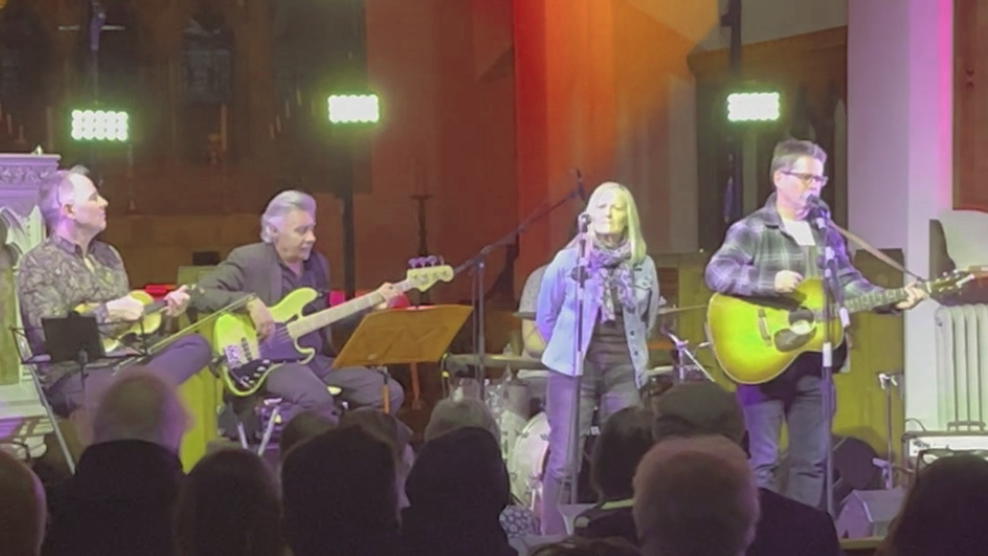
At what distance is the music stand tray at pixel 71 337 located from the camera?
5988mm

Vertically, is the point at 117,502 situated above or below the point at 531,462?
above

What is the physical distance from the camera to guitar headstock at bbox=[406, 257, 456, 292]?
23.2ft

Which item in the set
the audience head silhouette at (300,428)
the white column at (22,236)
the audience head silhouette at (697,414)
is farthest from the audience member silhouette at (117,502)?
the white column at (22,236)

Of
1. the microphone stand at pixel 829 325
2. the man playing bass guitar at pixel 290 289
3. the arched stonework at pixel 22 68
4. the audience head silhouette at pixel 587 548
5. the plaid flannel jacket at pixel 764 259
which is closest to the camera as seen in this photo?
the audience head silhouette at pixel 587 548

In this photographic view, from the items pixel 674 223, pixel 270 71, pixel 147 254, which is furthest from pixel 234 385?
pixel 270 71

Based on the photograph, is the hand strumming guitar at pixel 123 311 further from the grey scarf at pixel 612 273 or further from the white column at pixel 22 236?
the grey scarf at pixel 612 273

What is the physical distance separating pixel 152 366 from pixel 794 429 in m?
2.83

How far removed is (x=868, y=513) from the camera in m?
5.43

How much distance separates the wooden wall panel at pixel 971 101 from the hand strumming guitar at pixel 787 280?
2.48m

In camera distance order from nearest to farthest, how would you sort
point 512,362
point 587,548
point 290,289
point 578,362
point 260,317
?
point 587,548 → point 578,362 → point 260,317 → point 290,289 → point 512,362

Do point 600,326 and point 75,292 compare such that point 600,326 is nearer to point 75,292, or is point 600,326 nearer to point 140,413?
point 75,292

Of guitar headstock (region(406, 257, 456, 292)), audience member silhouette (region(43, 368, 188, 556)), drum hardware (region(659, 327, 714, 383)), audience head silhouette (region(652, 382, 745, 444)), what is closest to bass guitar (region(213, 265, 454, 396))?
guitar headstock (region(406, 257, 456, 292))

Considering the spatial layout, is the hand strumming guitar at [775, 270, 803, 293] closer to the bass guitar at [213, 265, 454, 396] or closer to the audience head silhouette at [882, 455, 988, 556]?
the bass guitar at [213, 265, 454, 396]

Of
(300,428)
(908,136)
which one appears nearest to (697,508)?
(300,428)
